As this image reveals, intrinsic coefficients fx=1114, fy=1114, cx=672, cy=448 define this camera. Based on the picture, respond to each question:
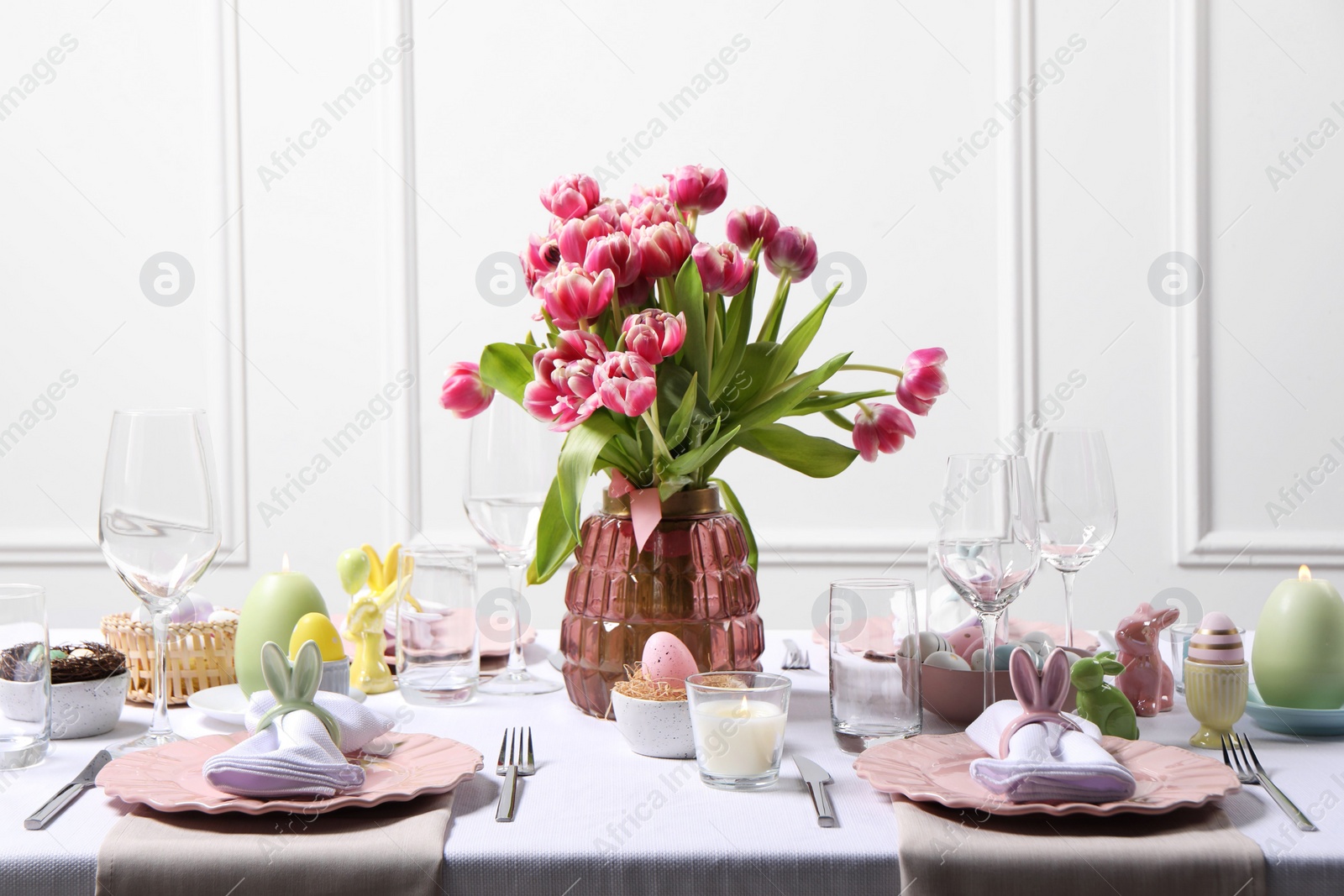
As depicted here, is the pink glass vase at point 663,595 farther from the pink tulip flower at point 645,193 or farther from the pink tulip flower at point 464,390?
the pink tulip flower at point 645,193

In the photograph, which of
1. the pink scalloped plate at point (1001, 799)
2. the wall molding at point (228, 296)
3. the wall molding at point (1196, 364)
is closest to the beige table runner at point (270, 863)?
the pink scalloped plate at point (1001, 799)

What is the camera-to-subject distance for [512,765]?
83 centimetres

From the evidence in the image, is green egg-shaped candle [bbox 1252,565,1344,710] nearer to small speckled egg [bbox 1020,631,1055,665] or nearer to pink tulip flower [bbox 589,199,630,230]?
small speckled egg [bbox 1020,631,1055,665]

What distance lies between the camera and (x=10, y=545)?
2764mm

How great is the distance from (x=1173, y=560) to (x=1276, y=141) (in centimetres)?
102

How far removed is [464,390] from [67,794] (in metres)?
0.45

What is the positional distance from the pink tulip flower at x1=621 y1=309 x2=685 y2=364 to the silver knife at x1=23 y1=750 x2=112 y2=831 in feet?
1.64

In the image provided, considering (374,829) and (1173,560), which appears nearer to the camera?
(374,829)

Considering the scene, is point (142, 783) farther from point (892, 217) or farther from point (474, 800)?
point (892, 217)

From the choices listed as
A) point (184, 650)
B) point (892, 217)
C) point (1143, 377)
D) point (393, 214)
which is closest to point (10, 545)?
point (393, 214)

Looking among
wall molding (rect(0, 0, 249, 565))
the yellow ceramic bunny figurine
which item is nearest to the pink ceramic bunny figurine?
the yellow ceramic bunny figurine

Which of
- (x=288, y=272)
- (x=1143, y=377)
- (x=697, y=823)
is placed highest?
(x=288, y=272)

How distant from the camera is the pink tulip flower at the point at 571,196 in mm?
967

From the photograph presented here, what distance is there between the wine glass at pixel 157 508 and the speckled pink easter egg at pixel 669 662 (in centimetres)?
36
